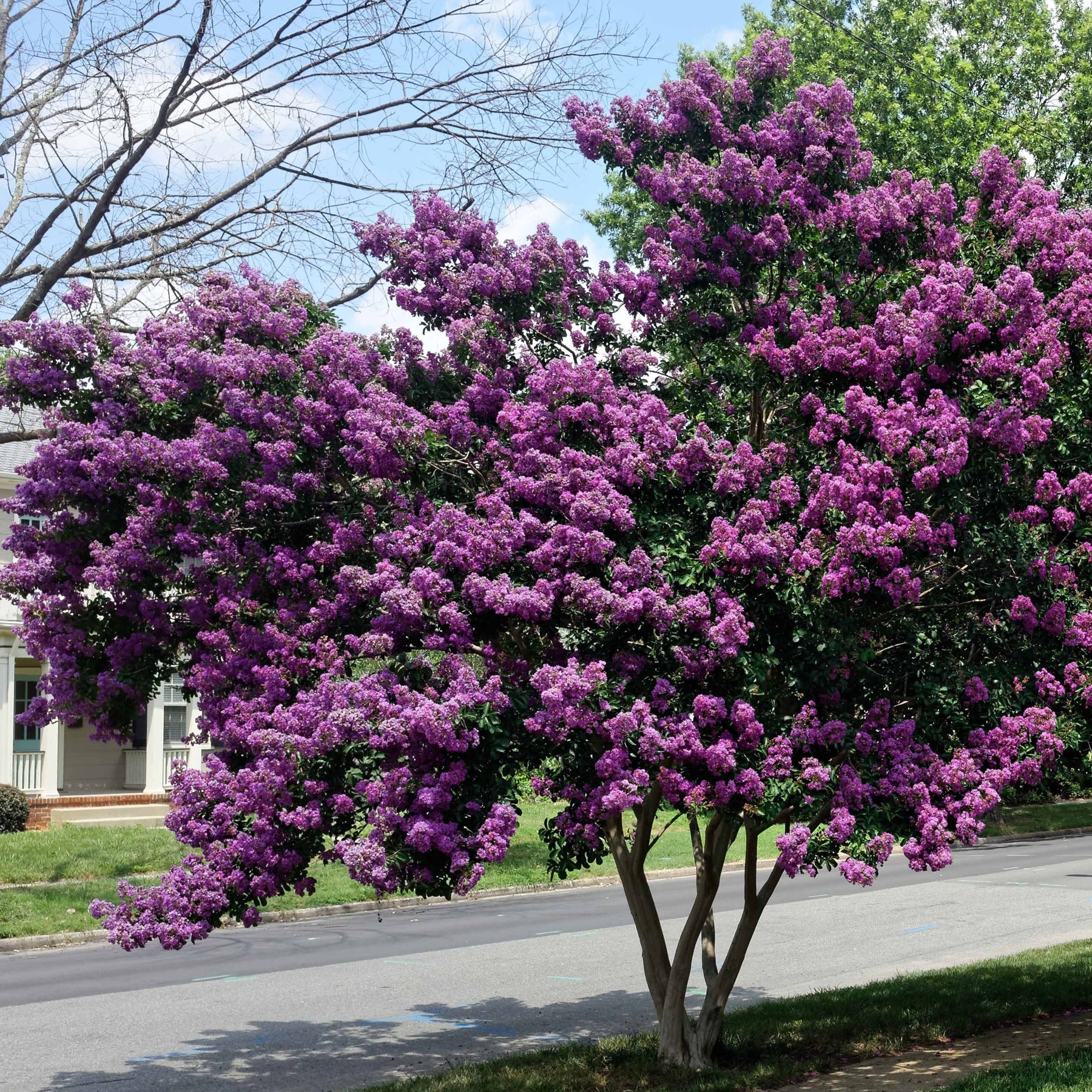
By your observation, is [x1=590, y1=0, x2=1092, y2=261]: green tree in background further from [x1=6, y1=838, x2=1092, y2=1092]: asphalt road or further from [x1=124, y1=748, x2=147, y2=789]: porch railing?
[x1=124, y1=748, x2=147, y2=789]: porch railing

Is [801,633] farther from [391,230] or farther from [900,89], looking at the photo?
[900,89]

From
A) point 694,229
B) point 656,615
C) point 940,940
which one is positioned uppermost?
point 694,229

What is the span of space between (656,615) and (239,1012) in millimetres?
6918

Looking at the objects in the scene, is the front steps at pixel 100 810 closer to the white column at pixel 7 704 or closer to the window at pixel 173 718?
the white column at pixel 7 704

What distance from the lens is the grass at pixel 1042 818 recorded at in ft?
101

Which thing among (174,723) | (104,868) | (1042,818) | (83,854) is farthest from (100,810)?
(1042,818)

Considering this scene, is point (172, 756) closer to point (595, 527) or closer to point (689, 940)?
point (689, 940)

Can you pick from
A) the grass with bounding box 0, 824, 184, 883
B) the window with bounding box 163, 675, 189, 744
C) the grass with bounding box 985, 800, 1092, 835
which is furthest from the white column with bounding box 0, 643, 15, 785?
the grass with bounding box 985, 800, 1092, 835

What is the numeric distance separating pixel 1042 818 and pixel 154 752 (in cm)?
2161

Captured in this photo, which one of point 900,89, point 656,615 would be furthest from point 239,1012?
point 900,89

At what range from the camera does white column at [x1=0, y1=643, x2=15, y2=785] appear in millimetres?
27281

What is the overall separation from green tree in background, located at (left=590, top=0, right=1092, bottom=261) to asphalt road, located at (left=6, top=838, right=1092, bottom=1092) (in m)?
11.5

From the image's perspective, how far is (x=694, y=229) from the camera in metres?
8.21

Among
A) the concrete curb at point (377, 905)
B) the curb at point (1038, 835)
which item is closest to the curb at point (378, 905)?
the concrete curb at point (377, 905)
